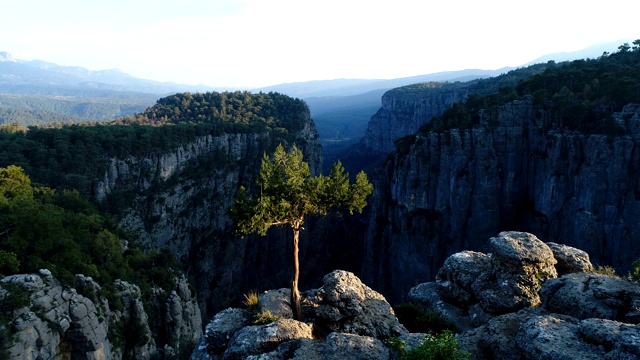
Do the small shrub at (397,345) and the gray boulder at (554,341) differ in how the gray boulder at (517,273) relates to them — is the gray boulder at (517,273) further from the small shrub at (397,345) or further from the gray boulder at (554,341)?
the small shrub at (397,345)

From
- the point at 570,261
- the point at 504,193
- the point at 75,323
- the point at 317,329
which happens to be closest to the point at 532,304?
the point at 570,261

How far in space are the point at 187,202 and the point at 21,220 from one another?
1461 inches

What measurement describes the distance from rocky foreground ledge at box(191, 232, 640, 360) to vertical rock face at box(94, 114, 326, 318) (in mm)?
40471

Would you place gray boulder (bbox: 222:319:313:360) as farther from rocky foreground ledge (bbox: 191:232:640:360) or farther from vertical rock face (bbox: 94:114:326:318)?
vertical rock face (bbox: 94:114:326:318)

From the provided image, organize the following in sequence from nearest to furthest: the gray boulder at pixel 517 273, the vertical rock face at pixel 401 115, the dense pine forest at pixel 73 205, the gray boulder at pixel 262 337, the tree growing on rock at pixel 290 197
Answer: the gray boulder at pixel 262 337
the tree growing on rock at pixel 290 197
the gray boulder at pixel 517 273
the dense pine forest at pixel 73 205
the vertical rock face at pixel 401 115

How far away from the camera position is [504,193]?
53594mm

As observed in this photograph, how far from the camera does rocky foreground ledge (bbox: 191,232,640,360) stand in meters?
11.4

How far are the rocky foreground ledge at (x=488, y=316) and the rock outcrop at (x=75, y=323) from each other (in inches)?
442

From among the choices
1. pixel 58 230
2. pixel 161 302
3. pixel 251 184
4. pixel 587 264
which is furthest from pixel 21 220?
pixel 251 184

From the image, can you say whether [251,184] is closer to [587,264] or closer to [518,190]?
[518,190]

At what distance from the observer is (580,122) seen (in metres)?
46.4

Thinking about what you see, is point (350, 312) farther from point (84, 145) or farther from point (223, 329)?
point (84, 145)

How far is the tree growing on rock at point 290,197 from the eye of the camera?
677 inches

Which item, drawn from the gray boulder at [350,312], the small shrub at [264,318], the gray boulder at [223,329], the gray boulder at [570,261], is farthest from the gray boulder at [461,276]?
the gray boulder at [223,329]
